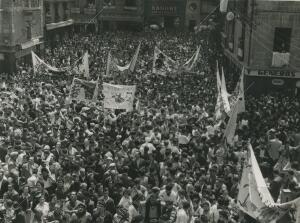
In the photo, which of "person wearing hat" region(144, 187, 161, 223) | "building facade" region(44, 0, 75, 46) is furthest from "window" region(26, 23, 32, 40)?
"person wearing hat" region(144, 187, 161, 223)

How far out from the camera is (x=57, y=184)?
11820mm

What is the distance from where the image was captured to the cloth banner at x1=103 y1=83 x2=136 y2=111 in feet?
57.3

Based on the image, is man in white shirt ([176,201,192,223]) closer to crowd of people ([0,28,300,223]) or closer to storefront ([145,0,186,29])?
crowd of people ([0,28,300,223])

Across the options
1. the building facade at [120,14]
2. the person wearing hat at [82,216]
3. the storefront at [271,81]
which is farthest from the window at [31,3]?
the person wearing hat at [82,216]

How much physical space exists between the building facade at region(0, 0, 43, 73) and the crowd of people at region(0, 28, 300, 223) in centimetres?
1069

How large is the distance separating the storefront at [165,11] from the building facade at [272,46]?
2904cm

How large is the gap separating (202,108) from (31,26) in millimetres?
21904

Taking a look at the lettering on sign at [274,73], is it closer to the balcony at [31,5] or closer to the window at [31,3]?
the balcony at [31,5]

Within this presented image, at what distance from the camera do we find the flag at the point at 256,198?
848 centimetres

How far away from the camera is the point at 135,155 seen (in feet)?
44.0

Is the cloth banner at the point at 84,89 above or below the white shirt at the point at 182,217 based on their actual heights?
above

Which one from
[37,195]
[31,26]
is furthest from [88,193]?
[31,26]

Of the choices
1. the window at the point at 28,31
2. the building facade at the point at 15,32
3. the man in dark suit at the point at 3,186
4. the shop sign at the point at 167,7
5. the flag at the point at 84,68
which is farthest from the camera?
the shop sign at the point at 167,7

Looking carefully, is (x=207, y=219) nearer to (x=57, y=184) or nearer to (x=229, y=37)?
(x=57, y=184)
